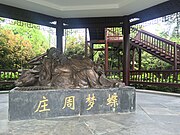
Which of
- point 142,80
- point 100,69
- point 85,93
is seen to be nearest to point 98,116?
point 85,93

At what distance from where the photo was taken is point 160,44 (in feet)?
30.2

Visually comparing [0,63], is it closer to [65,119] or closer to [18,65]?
[18,65]

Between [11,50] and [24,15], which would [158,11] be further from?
[11,50]

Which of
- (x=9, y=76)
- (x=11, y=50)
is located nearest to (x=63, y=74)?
(x=9, y=76)

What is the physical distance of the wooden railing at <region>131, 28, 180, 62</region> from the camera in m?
8.24

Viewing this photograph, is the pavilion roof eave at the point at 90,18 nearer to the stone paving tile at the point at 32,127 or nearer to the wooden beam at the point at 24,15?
the wooden beam at the point at 24,15

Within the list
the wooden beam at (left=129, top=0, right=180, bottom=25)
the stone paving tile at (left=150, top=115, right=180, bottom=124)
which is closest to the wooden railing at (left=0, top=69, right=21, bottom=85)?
the wooden beam at (left=129, top=0, right=180, bottom=25)

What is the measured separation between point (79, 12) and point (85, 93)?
4.43 meters

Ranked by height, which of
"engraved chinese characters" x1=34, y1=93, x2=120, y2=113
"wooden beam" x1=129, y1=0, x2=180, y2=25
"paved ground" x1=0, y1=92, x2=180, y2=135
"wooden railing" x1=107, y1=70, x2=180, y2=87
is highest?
"wooden beam" x1=129, y1=0, x2=180, y2=25

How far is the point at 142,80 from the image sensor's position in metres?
7.50

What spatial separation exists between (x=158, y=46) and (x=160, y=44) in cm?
13

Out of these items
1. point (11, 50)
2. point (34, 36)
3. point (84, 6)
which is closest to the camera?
point (84, 6)

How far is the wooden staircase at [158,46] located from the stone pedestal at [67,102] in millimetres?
5550

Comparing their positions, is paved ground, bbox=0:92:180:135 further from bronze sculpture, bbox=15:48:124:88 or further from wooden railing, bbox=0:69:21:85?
wooden railing, bbox=0:69:21:85
